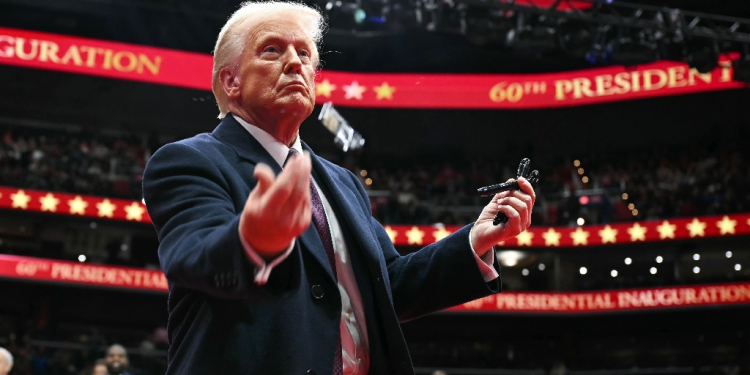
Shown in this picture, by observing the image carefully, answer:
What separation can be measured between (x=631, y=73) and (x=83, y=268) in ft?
38.9

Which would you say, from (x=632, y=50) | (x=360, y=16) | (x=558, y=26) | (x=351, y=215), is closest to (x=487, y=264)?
(x=351, y=215)

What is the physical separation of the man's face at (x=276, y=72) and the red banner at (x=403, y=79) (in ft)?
39.8

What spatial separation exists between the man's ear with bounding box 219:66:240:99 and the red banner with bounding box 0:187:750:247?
37.8 ft

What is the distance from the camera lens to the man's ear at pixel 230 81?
61.6 inches

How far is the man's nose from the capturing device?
1479 millimetres

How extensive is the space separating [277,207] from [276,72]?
21.2 inches

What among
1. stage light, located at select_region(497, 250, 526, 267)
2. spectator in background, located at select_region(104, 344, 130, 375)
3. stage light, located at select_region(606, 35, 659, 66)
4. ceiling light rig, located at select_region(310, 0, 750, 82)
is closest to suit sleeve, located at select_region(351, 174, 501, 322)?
spectator in background, located at select_region(104, 344, 130, 375)

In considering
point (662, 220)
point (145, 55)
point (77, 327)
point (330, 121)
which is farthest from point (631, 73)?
point (330, 121)

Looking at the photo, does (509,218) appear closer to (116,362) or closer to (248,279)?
(248,279)

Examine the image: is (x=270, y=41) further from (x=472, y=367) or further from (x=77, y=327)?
(x=77, y=327)

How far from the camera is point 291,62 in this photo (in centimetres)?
148

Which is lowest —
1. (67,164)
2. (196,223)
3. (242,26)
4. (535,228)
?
(196,223)

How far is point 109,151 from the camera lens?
15.0 meters

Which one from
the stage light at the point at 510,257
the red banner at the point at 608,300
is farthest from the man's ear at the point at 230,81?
the stage light at the point at 510,257
